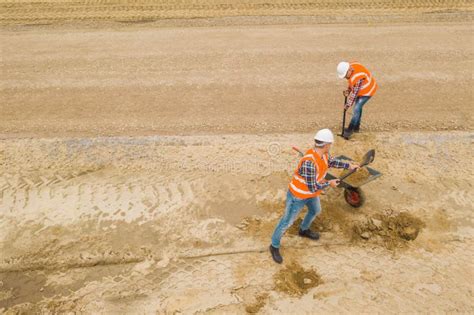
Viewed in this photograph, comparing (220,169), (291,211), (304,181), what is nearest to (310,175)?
(304,181)

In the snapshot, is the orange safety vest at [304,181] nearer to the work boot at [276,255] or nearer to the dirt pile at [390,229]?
the work boot at [276,255]

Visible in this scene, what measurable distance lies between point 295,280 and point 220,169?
2.45 metres

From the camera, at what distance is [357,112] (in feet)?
23.4

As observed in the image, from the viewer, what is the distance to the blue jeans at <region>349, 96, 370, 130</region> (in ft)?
23.0

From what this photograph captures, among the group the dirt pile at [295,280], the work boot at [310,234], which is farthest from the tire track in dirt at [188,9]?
the dirt pile at [295,280]

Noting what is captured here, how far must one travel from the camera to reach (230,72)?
959 cm

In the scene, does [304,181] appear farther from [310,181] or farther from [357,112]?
[357,112]

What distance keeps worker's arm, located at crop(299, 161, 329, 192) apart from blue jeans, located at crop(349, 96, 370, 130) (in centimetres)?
307

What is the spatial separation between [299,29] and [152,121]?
631 cm

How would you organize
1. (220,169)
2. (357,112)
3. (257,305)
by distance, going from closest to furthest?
1. (257,305)
2. (220,169)
3. (357,112)

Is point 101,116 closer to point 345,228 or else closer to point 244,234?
point 244,234

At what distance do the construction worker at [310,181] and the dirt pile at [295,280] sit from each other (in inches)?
7.6

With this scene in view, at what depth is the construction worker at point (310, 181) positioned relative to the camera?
14.6 feet

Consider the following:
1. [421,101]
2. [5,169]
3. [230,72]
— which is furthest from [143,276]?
[421,101]
